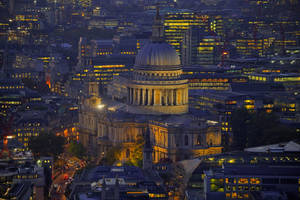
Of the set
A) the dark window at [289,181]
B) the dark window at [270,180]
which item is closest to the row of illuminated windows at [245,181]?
the dark window at [270,180]

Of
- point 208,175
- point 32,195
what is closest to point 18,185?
point 32,195

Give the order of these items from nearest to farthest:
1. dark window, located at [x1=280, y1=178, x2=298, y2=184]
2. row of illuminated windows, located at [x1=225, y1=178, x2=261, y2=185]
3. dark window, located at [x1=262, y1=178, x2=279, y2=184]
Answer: row of illuminated windows, located at [x1=225, y1=178, x2=261, y2=185], dark window, located at [x1=262, y1=178, x2=279, y2=184], dark window, located at [x1=280, y1=178, x2=298, y2=184]

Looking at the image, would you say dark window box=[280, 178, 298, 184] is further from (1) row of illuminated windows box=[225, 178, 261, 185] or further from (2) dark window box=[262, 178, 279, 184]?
(1) row of illuminated windows box=[225, 178, 261, 185]

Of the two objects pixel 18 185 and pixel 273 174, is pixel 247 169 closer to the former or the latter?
pixel 273 174

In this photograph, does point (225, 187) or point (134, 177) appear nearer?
point (225, 187)

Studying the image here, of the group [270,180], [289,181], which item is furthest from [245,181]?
[289,181]

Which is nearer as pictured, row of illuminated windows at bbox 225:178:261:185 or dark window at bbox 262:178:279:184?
row of illuminated windows at bbox 225:178:261:185

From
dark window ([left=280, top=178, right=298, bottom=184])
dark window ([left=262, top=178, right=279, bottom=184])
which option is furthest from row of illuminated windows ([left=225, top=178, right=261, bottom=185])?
dark window ([left=280, top=178, right=298, bottom=184])

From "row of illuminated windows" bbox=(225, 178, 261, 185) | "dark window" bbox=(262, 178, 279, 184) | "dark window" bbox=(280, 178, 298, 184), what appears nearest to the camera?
"row of illuminated windows" bbox=(225, 178, 261, 185)

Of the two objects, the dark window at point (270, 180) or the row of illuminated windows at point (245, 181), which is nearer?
the row of illuminated windows at point (245, 181)

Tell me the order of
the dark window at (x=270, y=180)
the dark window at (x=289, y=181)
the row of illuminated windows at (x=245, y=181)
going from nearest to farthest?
the row of illuminated windows at (x=245, y=181) → the dark window at (x=270, y=180) → the dark window at (x=289, y=181)

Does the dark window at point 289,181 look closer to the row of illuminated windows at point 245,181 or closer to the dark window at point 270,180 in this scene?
the dark window at point 270,180
